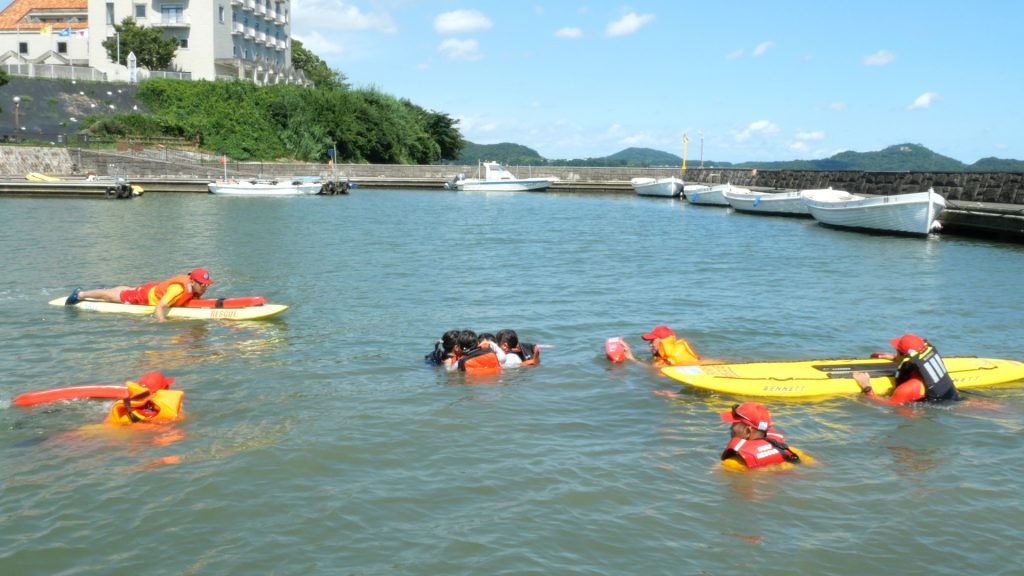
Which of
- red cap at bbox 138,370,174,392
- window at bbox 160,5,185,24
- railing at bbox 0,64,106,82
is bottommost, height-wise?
red cap at bbox 138,370,174,392

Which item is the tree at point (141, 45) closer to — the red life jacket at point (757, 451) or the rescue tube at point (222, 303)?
the rescue tube at point (222, 303)

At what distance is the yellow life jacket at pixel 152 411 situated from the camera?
1049cm

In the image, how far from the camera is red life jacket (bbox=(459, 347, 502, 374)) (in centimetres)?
1301

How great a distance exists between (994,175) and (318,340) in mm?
32271

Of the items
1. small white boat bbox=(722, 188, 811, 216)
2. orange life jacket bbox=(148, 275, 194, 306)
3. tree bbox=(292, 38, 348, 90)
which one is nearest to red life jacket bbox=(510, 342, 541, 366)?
orange life jacket bbox=(148, 275, 194, 306)

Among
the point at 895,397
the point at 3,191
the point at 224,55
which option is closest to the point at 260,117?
the point at 224,55

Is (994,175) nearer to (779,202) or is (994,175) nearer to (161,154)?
(779,202)

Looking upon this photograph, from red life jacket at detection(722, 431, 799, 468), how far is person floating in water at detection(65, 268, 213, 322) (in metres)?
11.1

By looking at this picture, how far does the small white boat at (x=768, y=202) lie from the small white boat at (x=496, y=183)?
22.0 meters

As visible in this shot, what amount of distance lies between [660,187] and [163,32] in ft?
159

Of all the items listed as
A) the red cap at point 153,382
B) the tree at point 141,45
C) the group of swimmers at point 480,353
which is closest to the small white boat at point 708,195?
the group of swimmers at point 480,353

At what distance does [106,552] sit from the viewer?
755 cm

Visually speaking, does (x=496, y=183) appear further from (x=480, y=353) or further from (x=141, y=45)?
(x=480, y=353)

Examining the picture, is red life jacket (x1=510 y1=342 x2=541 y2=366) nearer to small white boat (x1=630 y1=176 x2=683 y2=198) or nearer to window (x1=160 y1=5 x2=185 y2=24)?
small white boat (x1=630 y1=176 x2=683 y2=198)
